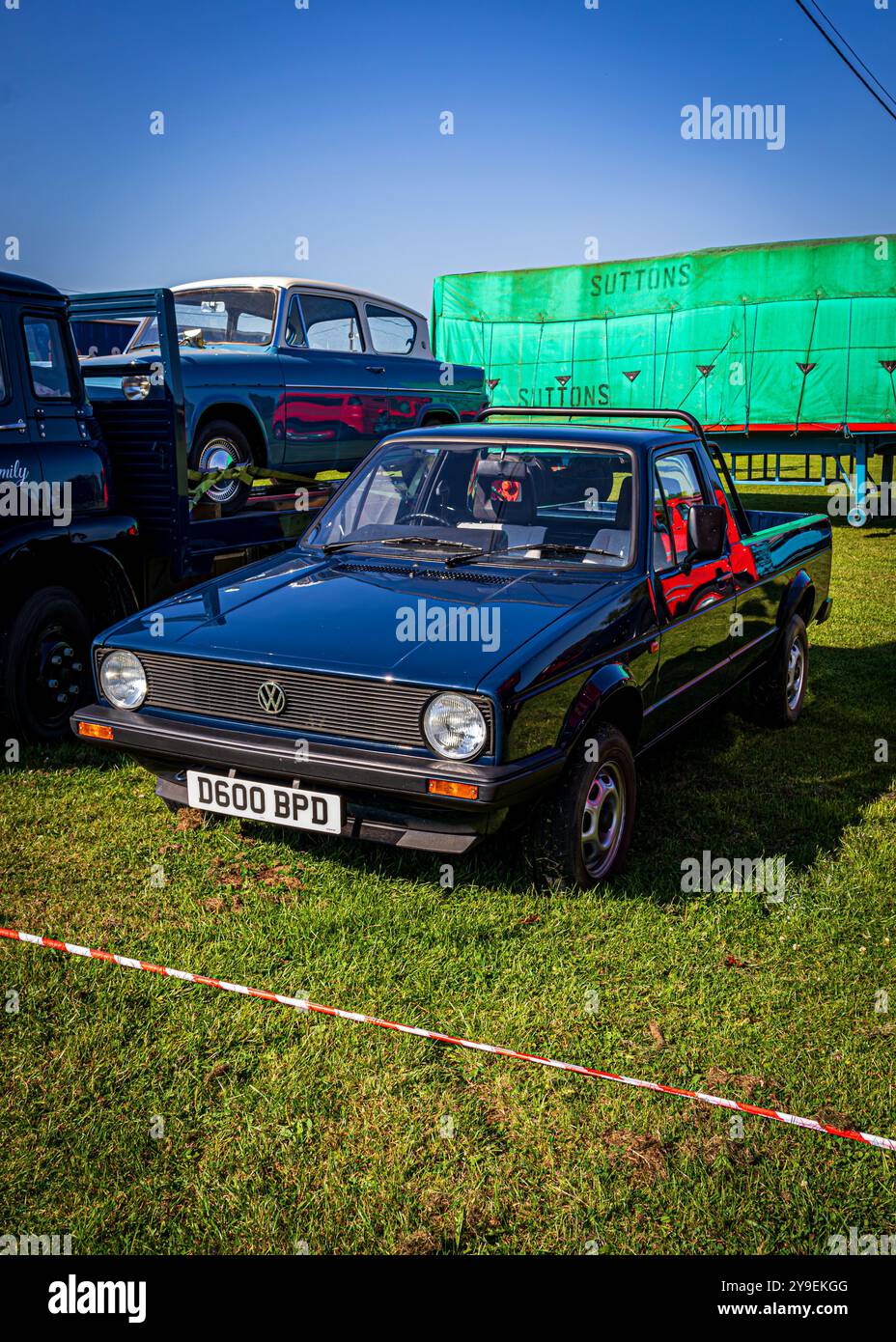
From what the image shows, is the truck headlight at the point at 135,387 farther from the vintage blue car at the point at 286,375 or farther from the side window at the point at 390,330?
the side window at the point at 390,330

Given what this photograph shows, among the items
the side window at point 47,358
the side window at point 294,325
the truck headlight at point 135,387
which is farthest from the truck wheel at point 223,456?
the side window at point 47,358

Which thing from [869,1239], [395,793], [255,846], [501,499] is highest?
[501,499]

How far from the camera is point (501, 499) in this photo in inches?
185

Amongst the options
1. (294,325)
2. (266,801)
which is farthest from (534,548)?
(294,325)

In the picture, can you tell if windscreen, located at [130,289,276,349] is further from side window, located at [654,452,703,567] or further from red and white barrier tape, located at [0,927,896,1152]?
red and white barrier tape, located at [0,927,896,1152]

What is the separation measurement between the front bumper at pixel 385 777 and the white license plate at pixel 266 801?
1.7 inches

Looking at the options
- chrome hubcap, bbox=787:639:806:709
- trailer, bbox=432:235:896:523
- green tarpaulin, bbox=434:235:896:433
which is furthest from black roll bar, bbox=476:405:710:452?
green tarpaulin, bbox=434:235:896:433

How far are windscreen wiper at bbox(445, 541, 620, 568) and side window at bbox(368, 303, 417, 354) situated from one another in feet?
17.8

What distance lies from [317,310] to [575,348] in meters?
9.41

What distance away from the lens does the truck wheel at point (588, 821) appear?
371 cm

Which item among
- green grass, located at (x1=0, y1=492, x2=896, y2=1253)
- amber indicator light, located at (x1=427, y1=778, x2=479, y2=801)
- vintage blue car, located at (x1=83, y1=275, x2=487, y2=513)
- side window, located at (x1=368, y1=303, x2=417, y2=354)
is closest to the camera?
green grass, located at (x1=0, y1=492, x2=896, y2=1253)

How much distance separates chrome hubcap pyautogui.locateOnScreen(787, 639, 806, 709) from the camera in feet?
20.3
